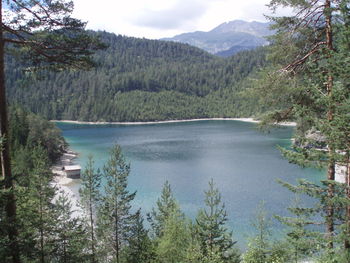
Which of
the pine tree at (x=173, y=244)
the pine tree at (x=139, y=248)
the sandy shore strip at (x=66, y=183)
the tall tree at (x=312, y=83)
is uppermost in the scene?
the tall tree at (x=312, y=83)

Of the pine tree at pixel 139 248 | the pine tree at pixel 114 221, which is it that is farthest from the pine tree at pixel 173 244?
the pine tree at pixel 114 221

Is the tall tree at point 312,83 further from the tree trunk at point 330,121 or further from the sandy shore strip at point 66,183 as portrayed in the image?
the sandy shore strip at point 66,183

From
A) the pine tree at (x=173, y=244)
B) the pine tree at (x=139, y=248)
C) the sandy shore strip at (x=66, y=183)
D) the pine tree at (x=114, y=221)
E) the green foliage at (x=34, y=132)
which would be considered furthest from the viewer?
the green foliage at (x=34, y=132)

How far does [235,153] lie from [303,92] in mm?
59431

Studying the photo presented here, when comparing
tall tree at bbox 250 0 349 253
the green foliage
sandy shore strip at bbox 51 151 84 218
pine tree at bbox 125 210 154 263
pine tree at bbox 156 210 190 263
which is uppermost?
tall tree at bbox 250 0 349 253

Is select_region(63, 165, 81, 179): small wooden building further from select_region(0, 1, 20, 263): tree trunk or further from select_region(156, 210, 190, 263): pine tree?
select_region(0, 1, 20, 263): tree trunk

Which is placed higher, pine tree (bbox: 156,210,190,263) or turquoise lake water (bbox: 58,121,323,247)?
pine tree (bbox: 156,210,190,263)

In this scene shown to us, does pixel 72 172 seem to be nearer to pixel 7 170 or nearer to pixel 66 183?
pixel 66 183

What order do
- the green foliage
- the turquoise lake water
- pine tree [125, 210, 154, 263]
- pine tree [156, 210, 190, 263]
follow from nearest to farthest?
pine tree [156, 210, 190, 263], pine tree [125, 210, 154, 263], the turquoise lake water, the green foliage

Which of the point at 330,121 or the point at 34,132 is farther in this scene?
the point at 34,132

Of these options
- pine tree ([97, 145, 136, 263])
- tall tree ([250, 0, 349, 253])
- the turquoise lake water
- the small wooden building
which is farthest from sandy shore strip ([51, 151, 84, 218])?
tall tree ([250, 0, 349, 253])

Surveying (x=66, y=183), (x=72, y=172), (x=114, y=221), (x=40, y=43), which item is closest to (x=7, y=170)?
(x=40, y=43)

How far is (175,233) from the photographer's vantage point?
18.1m

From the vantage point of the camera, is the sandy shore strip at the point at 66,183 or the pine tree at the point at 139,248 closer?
the pine tree at the point at 139,248
